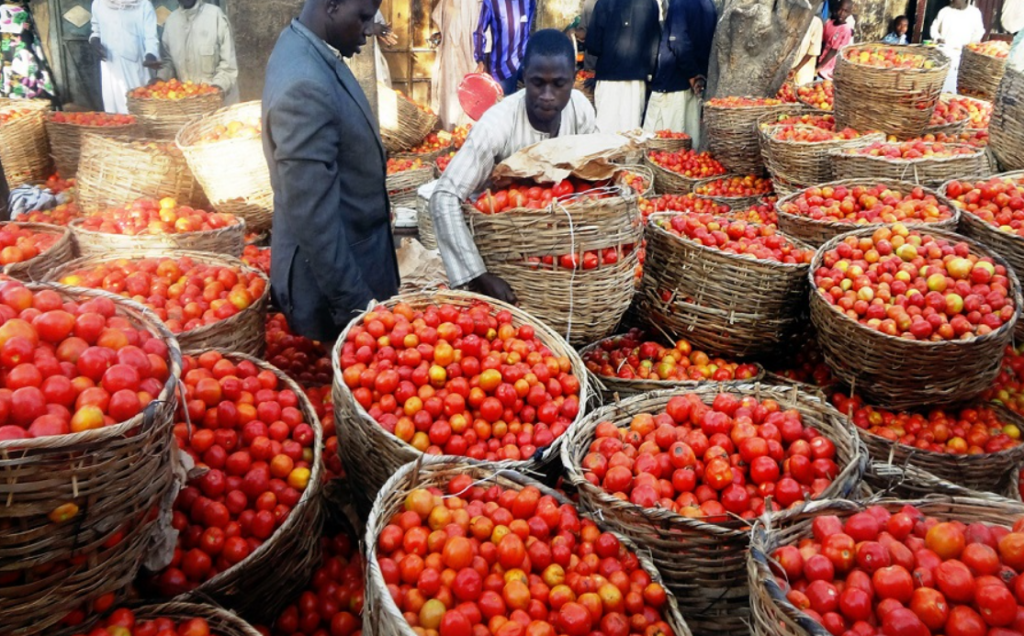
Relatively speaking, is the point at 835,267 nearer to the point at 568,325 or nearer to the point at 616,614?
the point at 568,325

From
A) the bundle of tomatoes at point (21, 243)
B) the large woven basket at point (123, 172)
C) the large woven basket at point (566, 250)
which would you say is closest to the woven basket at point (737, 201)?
the large woven basket at point (566, 250)

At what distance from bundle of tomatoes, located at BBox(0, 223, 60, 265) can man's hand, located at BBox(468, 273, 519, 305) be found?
95.3 inches

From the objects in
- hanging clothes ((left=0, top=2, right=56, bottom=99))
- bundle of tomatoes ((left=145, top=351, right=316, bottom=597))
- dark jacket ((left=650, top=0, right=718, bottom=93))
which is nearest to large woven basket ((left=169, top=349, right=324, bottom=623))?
bundle of tomatoes ((left=145, top=351, right=316, bottom=597))

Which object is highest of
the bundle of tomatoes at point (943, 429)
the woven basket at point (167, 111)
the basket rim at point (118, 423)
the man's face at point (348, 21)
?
the man's face at point (348, 21)

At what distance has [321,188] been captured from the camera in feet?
9.46

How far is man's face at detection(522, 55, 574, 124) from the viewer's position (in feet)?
10.5

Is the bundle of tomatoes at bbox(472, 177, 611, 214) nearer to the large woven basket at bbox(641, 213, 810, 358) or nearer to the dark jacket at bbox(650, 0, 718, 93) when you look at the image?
the large woven basket at bbox(641, 213, 810, 358)

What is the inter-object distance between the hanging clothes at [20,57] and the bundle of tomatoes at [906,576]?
391 inches

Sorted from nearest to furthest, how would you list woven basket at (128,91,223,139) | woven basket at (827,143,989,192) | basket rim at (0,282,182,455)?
basket rim at (0,282,182,455) < woven basket at (827,143,989,192) < woven basket at (128,91,223,139)

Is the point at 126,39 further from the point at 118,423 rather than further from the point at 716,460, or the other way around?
the point at 716,460

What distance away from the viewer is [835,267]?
3.50m

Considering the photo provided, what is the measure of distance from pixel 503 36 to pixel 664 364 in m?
5.96

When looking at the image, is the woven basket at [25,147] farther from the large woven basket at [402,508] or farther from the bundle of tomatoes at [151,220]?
the large woven basket at [402,508]

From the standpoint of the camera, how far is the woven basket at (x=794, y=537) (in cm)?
161
